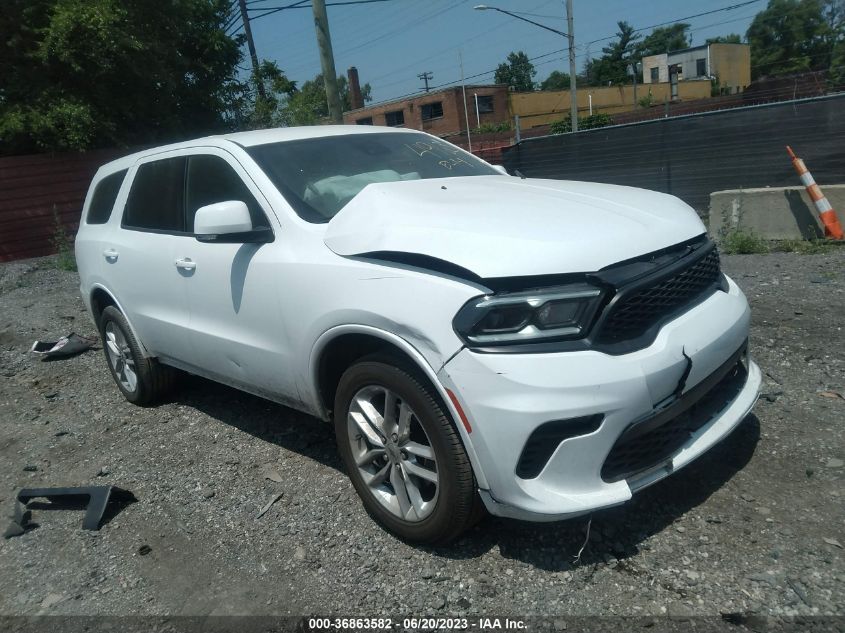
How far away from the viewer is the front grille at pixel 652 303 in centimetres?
257

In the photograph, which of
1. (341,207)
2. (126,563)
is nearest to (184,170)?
(341,207)

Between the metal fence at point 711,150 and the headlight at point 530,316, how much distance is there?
863 centimetres

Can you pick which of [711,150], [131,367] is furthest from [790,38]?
[131,367]

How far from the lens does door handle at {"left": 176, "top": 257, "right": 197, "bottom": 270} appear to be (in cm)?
401

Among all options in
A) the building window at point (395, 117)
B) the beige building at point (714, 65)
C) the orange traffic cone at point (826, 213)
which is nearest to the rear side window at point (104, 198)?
the orange traffic cone at point (826, 213)

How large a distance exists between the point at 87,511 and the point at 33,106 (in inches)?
573

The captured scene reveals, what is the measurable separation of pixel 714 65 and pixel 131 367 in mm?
69078

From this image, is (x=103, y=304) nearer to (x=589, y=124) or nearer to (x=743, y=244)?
(x=743, y=244)

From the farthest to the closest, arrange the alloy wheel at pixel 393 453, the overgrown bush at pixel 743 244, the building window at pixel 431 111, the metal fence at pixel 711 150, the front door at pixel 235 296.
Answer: the building window at pixel 431 111 < the metal fence at pixel 711 150 < the overgrown bush at pixel 743 244 < the front door at pixel 235 296 < the alloy wheel at pixel 393 453

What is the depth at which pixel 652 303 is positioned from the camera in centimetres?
270

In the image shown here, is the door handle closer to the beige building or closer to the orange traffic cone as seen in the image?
the orange traffic cone

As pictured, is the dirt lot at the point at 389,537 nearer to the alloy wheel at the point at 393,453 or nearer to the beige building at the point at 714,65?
the alloy wheel at the point at 393,453

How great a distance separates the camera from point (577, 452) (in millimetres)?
2496

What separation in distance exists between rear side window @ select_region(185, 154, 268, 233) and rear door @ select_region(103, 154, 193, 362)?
115 millimetres
